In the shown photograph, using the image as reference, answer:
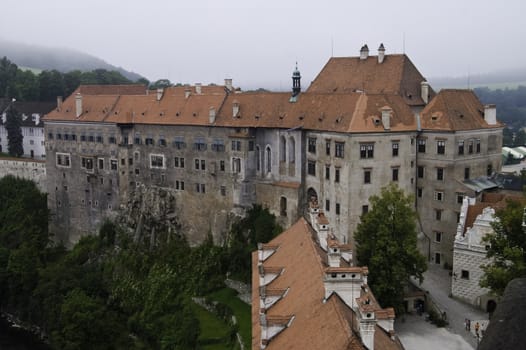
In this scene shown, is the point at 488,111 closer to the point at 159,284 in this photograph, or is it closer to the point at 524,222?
the point at 524,222

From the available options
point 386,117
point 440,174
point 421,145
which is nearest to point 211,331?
point 386,117

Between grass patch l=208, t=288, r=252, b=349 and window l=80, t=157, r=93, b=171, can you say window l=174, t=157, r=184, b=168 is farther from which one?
grass patch l=208, t=288, r=252, b=349

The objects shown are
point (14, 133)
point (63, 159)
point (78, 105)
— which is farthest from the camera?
point (14, 133)

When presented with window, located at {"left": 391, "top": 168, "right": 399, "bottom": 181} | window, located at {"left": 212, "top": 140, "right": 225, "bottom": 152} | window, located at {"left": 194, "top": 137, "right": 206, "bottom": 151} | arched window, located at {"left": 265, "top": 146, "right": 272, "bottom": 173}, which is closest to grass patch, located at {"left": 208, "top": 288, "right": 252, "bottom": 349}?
arched window, located at {"left": 265, "top": 146, "right": 272, "bottom": 173}

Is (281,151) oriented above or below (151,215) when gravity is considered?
above

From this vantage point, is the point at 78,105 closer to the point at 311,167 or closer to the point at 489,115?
the point at 311,167

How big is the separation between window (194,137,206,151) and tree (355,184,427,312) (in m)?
22.4

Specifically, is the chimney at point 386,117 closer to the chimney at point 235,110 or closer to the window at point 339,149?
the window at point 339,149

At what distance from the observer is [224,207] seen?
180 ft

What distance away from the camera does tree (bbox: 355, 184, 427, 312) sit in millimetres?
35625

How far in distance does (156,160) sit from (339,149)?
22298 mm

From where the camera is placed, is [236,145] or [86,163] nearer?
[236,145]

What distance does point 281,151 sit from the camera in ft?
169

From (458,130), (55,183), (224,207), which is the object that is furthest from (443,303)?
(55,183)
